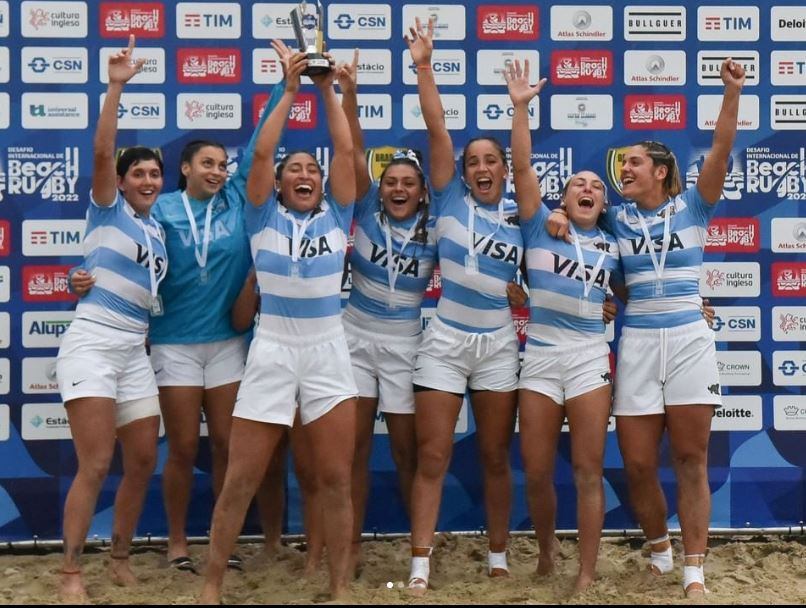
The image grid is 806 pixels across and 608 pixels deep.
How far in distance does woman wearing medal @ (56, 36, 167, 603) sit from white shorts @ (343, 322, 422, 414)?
0.91m

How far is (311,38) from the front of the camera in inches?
184

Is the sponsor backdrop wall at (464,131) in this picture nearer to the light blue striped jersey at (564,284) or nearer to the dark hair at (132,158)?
the dark hair at (132,158)

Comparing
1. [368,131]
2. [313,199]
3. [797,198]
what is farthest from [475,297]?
[797,198]

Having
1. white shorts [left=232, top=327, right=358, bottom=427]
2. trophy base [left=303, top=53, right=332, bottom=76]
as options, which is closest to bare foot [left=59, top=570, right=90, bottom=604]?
white shorts [left=232, top=327, right=358, bottom=427]

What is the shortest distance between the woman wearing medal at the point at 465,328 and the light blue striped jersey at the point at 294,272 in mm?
591

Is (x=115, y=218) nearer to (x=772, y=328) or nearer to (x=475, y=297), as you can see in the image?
(x=475, y=297)

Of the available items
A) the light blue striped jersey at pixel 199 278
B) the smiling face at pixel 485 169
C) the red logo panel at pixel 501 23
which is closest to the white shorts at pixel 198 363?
the light blue striped jersey at pixel 199 278

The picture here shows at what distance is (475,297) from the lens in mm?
4887

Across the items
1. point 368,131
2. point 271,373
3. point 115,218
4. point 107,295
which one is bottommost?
point 271,373

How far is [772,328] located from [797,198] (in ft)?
2.22

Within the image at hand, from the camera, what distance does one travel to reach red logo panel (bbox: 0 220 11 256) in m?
5.52

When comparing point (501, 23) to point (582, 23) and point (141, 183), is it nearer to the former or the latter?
point (582, 23)

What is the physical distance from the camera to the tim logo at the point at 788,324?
5.68m

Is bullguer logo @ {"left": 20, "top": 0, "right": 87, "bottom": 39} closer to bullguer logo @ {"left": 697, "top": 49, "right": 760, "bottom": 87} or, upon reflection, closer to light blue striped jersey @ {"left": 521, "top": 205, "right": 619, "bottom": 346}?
light blue striped jersey @ {"left": 521, "top": 205, "right": 619, "bottom": 346}
